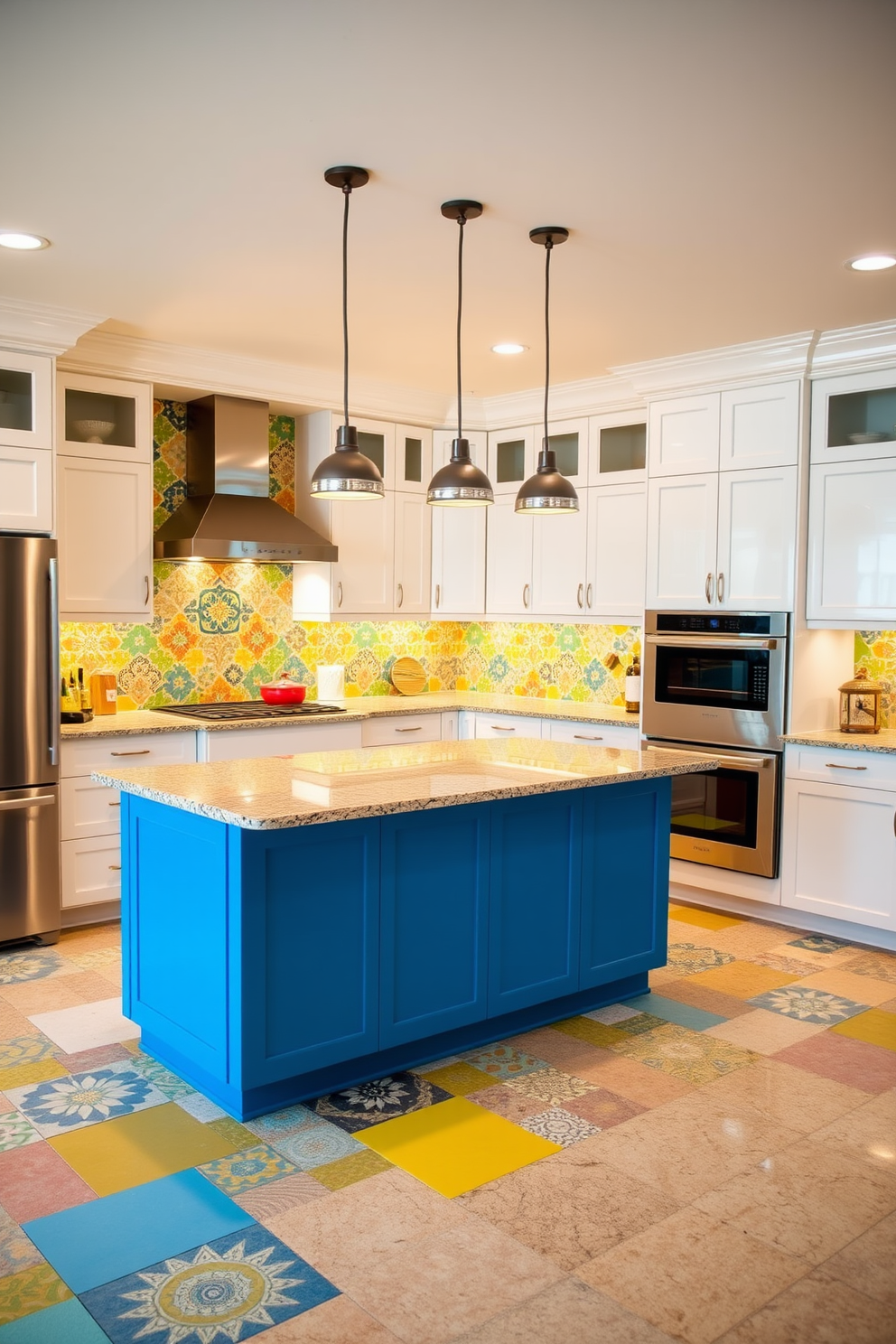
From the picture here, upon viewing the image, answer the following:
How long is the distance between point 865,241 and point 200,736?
3.35 m

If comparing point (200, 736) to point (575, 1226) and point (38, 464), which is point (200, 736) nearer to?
point (38, 464)

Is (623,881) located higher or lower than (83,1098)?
higher

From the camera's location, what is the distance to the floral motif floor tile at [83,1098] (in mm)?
2939

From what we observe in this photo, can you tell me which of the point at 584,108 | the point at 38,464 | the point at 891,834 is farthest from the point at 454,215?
the point at 891,834

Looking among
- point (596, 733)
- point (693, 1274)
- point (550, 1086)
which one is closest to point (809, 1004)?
point (550, 1086)

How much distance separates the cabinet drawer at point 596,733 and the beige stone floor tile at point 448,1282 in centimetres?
319

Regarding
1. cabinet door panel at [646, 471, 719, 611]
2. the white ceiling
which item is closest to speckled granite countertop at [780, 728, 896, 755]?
cabinet door panel at [646, 471, 719, 611]

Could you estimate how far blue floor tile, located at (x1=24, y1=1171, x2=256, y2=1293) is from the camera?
7.45 feet

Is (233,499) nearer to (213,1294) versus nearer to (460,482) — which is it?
(460,482)

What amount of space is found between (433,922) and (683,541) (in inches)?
105

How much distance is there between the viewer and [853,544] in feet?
15.1

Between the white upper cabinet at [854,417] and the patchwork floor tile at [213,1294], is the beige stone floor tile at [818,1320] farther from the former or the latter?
the white upper cabinet at [854,417]

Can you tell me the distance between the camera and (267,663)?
19.3 feet

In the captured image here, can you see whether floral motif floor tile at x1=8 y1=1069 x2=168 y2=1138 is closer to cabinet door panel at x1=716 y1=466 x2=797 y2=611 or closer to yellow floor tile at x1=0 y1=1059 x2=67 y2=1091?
yellow floor tile at x1=0 y1=1059 x2=67 y2=1091
